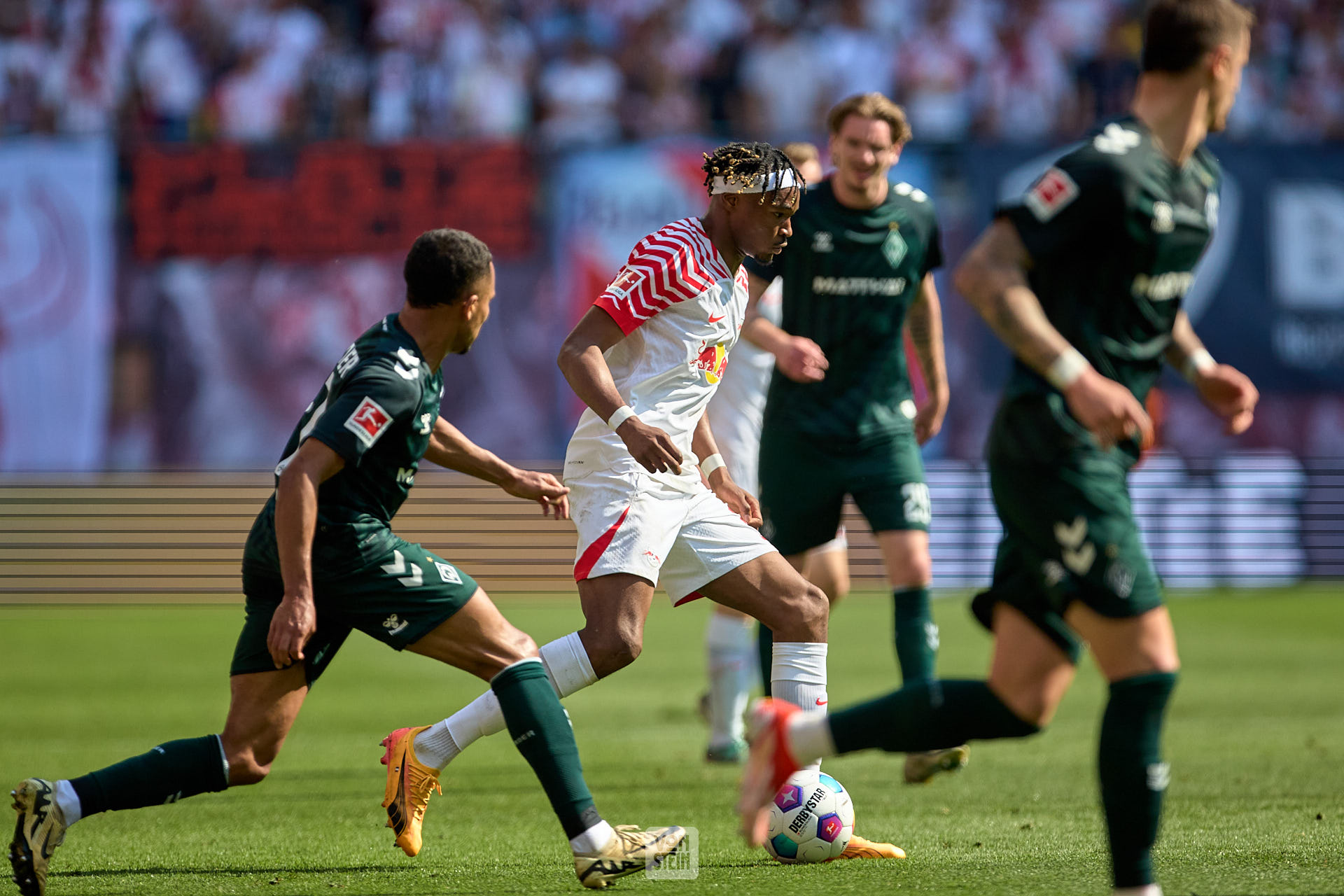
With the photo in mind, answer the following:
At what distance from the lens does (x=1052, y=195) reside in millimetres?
3609

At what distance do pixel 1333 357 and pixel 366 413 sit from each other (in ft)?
45.6

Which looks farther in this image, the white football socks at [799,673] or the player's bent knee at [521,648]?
the white football socks at [799,673]

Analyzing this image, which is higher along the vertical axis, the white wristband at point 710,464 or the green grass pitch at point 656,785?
the white wristband at point 710,464

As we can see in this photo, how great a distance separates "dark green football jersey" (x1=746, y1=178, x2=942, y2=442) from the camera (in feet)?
22.1

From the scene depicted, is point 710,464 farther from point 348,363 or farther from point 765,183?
point 348,363

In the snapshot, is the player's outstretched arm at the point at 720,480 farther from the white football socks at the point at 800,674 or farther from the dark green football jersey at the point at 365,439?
the dark green football jersey at the point at 365,439

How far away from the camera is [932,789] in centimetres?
643

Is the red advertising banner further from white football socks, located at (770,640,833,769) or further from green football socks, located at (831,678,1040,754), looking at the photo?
green football socks, located at (831,678,1040,754)

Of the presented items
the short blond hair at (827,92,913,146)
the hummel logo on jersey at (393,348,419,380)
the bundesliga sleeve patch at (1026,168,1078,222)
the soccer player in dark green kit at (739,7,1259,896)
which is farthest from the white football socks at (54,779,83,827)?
the short blond hair at (827,92,913,146)

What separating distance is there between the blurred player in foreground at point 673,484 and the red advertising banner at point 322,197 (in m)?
11.1

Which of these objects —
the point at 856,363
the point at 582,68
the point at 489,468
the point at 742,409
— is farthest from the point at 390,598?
the point at 582,68

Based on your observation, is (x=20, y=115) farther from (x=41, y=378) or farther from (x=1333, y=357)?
(x=1333, y=357)

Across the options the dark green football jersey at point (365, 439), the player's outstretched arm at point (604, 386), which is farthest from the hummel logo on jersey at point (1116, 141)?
the dark green football jersey at point (365, 439)

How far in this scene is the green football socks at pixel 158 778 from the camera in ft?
15.1
